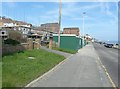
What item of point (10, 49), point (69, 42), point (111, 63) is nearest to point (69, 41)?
point (69, 42)

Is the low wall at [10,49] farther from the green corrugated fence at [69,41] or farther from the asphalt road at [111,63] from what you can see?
the green corrugated fence at [69,41]

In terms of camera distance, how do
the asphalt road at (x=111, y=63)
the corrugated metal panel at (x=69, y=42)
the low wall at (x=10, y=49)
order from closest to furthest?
1. the asphalt road at (x=111, y=63)
2. the low wall at (x=10, y=49)
3. the corrugated metal panel at (x=69, y=42)

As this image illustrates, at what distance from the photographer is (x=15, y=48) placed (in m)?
26.8

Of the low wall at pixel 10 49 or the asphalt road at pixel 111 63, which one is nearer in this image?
the asphalt road at pixel 111 63

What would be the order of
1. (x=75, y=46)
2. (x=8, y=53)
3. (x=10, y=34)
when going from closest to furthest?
(x=8, y=53) → (x=10, y=34) → (x=75, y=46)

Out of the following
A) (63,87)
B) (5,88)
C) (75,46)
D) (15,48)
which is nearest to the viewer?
(5,88)

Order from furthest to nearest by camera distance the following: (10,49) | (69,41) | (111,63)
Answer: (69,41) < (111,63) < (10,49)

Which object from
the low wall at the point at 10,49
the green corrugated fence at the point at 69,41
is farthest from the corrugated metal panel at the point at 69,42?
the low wall at the point at 10,49

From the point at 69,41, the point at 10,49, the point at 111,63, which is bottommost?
the point at 111,63

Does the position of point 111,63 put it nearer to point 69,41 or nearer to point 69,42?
point 69,41

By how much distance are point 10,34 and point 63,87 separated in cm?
3934

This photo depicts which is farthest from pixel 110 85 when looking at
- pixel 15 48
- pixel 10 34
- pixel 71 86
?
pixel 10 34

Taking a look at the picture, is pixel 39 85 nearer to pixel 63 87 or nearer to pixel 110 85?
pixel 63 87

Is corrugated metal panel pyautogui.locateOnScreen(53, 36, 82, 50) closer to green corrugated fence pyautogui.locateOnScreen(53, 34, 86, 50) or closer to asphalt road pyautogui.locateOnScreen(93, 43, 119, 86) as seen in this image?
green corrugated fence pyautogui.locateOnScreen(53, 34, 86, 50)
